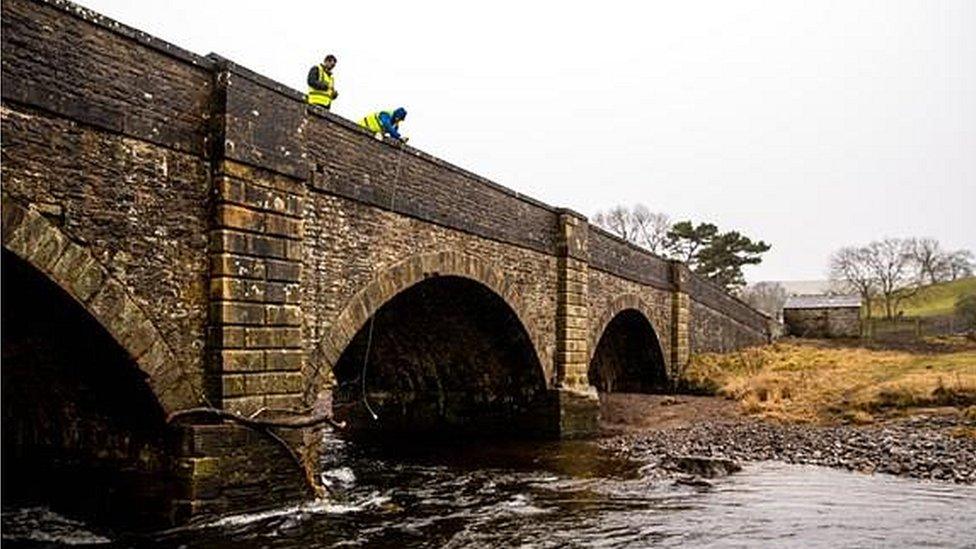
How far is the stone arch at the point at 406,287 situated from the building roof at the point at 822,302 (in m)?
31.0

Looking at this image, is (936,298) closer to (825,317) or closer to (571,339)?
(825,317)

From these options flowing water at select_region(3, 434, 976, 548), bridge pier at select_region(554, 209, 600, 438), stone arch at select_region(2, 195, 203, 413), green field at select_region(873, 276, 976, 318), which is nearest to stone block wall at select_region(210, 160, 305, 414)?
stone arch at select_region(2, 195, 203, 413)

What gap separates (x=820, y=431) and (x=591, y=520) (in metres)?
9.05

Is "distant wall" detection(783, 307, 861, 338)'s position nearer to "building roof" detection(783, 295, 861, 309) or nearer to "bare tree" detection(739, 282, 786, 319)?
"building roof" detection(783, 295, 861, 309)

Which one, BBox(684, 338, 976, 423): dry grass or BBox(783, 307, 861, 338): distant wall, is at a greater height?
BBox(783, 307, 861, 338): distant wall

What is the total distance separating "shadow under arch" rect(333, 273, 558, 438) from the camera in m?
15.9

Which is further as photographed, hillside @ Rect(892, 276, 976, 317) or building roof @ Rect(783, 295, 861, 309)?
hillside @ Rect(892, 276, 976, 317)

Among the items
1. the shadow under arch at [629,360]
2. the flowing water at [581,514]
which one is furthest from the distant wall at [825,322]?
the flowing water at [581,514]

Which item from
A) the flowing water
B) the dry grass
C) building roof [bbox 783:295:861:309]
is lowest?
the flowing water

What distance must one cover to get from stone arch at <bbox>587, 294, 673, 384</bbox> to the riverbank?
2150 mm

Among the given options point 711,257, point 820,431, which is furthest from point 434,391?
point 711,257

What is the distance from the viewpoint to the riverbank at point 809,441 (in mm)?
12461

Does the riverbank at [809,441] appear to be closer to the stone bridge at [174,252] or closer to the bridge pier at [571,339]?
the bridge pier at [571,339]

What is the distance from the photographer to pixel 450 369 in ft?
58.9
